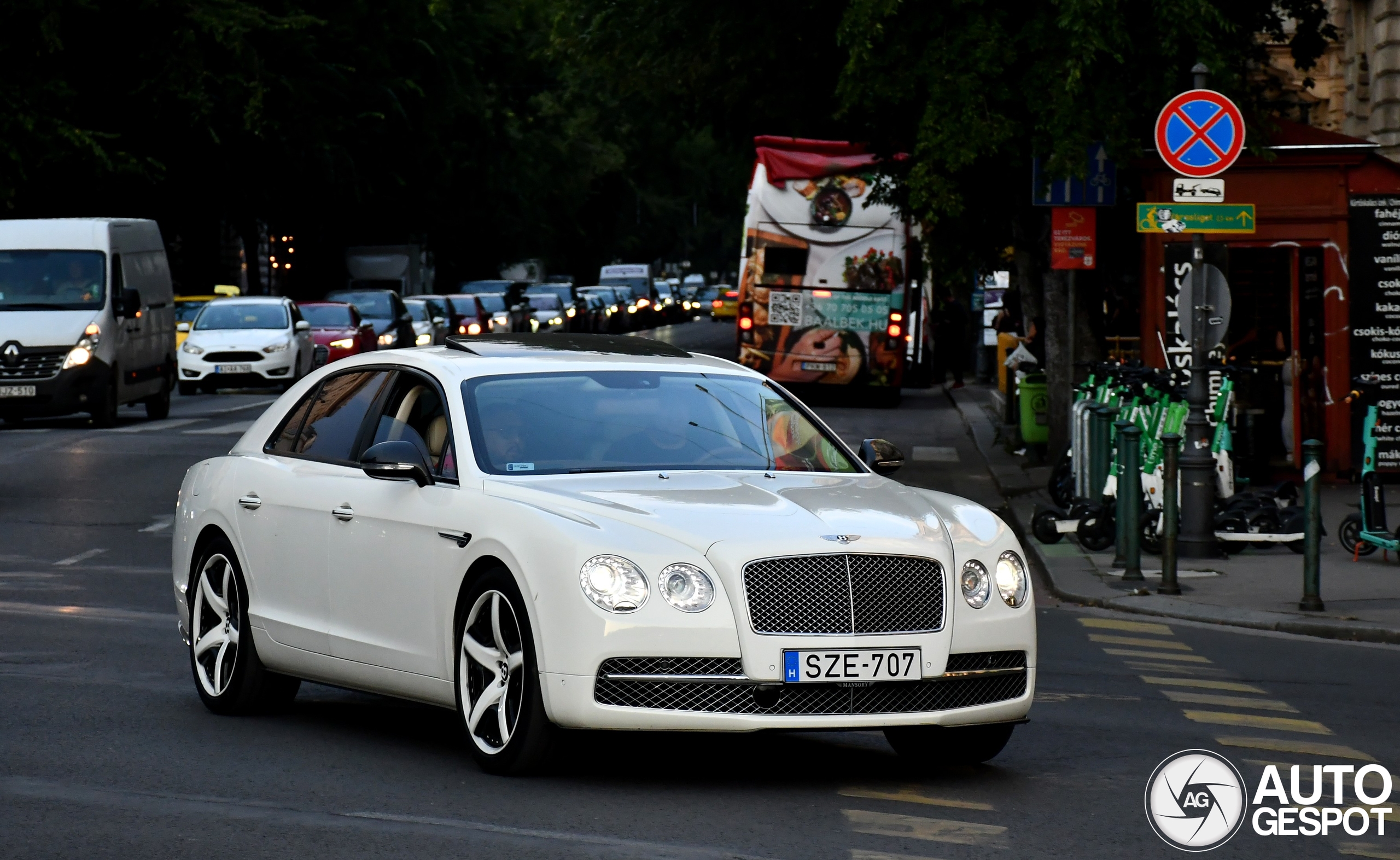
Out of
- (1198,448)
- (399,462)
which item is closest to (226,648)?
(399,462)

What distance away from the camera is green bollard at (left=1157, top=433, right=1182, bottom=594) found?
13.4 m

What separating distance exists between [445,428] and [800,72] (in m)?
15.6

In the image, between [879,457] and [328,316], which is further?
[328,316]

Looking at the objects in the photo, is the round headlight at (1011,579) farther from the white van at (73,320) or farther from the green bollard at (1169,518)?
the white van at (73,320)

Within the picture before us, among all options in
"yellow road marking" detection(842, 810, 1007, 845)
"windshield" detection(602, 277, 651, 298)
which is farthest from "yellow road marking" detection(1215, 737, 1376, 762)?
"windshield" detection(602, 277, 651, 298)

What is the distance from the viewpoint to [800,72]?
2289cm

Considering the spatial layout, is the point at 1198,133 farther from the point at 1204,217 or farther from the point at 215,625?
the point at 215,625

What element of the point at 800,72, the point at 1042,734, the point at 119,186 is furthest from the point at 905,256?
the point at 1042,734

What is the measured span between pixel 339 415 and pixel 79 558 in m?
6.66

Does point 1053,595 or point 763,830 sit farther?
point 1053,595

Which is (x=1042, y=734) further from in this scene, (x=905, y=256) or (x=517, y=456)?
(x=905, y=256)

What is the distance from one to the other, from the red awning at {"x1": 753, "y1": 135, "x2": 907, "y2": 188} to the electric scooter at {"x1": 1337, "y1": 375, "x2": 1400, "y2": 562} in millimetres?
16768

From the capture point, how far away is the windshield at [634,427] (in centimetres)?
775

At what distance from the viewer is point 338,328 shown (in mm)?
38656
